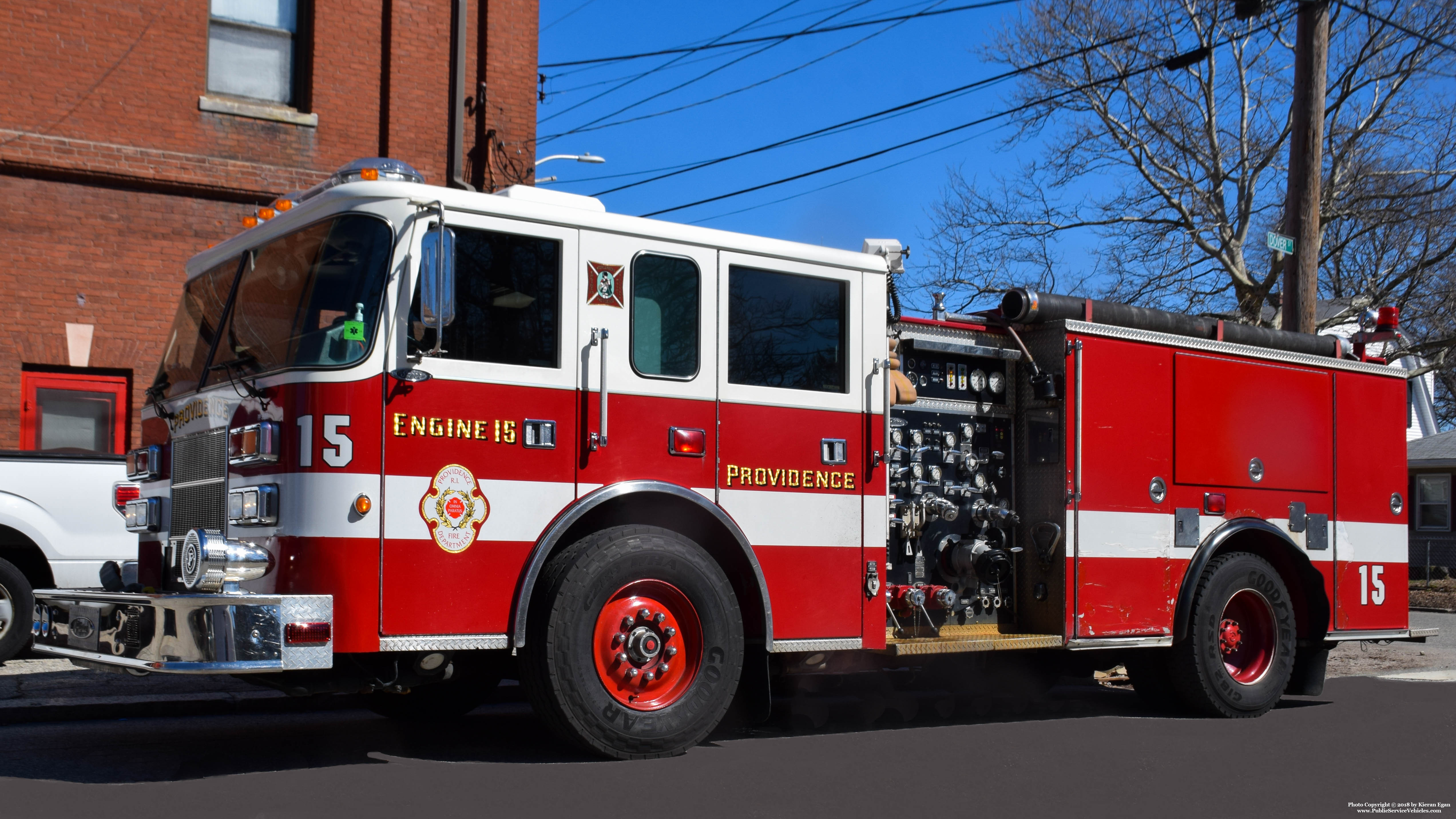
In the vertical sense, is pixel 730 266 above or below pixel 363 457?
above

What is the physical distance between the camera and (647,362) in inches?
260

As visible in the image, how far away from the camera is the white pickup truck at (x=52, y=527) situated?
9.63 metres

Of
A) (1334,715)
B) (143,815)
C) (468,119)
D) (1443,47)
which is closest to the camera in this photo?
(143,815)

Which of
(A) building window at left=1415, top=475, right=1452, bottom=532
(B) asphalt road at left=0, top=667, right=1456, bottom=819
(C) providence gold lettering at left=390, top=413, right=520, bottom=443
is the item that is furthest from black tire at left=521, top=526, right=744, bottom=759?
(A) building window at left=1415, top=475, right=1452, bottom=532

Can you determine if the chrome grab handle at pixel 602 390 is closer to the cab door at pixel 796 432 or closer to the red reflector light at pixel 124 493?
the cab door at pixel 796 432

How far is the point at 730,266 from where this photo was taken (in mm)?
6977

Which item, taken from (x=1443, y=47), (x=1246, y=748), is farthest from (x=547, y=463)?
(x=1443, y=47)

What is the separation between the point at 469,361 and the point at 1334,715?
6545mm

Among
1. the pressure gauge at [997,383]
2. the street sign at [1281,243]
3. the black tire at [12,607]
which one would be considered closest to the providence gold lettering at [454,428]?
the pressure gauge at [997,383]

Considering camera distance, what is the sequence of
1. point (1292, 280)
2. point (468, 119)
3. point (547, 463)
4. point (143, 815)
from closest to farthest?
point (143, 815) → point (547, 463) → point (1292, 280) → point (468, 119)

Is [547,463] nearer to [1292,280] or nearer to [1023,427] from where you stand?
[1023,427]

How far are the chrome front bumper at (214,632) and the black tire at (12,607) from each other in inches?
171

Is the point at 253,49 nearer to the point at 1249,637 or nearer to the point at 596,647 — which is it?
the point at 596,647

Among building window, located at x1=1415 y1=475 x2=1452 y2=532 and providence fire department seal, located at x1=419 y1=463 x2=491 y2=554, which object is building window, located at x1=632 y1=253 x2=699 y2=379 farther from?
building window, located at x1=1415 y1=475 x2=1452 y2=532
